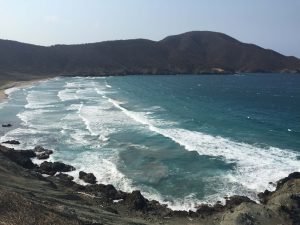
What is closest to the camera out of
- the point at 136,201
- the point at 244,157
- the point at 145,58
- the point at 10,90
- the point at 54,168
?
the point at 136,201

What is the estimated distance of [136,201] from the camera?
25000 millimetres

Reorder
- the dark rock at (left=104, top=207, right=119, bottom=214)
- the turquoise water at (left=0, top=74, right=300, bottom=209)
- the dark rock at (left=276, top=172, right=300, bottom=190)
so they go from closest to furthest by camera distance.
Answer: the dark rock at (left=104, top=207, right=119, bottom=214), the dark rock at (left=276, top=172, right=300, bottom=190), the turquoise water at (left=0, top=74, right=300, bottom=209)

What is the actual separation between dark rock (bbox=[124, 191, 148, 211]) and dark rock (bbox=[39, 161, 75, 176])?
7908mm

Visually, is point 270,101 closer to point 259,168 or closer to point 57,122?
point 57,122

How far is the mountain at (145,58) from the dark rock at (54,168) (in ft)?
293

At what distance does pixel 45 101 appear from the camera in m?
69.9

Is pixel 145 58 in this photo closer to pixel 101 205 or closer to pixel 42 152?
pixel 42 152

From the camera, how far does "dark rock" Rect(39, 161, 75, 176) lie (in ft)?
105

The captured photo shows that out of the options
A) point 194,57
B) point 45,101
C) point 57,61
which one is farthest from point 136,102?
point 194,57

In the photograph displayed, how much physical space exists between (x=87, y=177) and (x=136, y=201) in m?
6.16

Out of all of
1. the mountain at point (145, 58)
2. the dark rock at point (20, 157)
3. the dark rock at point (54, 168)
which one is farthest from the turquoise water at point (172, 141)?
the mountain at point (145, 58)

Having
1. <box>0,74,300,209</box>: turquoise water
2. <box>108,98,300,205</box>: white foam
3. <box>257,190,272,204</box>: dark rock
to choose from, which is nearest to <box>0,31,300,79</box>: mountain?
→ <box>0,74,300,209</box>: turquoise water

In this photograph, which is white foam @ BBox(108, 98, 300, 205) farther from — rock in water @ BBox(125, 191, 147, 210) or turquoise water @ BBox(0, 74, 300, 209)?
rock in water @ BBox(125, 191, 147, 210)

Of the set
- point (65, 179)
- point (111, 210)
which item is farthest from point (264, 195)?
point (65, 179)
